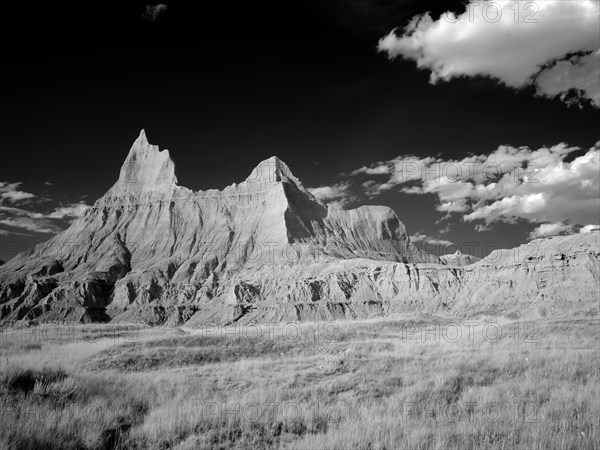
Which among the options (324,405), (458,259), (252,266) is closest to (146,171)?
(252,266)

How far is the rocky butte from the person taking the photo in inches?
2552

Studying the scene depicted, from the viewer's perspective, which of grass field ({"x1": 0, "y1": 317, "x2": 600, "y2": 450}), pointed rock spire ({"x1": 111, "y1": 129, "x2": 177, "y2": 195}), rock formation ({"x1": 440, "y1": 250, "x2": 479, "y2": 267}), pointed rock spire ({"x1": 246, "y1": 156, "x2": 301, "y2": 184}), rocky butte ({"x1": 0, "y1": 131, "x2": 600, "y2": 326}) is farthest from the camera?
rock formation ({"x1": 440, "y1": 250, "x2": 479, "y2": 267})

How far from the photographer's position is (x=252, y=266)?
97.0m

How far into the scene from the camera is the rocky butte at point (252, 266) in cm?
6481

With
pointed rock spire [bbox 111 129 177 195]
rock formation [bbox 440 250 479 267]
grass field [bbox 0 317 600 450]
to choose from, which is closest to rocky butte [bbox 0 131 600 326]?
pointed rock spire [bbox 111 129 177 195]

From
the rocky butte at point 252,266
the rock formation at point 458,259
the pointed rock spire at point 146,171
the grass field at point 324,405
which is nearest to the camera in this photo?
the grass field at point 324,405

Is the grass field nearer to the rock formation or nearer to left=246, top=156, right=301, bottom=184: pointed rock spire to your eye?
left=246, top=156, right=301, bottom=184: pointed rock spire

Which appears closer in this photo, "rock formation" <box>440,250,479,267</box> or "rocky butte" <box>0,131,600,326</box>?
"rocky butte" <box>0,131,600,326</box>

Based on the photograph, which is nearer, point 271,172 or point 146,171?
point 271,172

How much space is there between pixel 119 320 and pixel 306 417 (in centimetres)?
7930

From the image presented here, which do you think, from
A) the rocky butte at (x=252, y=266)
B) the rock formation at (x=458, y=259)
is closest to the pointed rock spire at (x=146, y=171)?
the rocky butte at (x=252, y=266)

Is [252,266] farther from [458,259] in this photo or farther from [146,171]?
[458,259]

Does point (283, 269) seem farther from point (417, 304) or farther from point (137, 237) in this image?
point (137, 237)

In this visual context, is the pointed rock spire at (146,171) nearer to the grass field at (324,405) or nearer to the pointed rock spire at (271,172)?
the pointed rock spire at (271,172)
